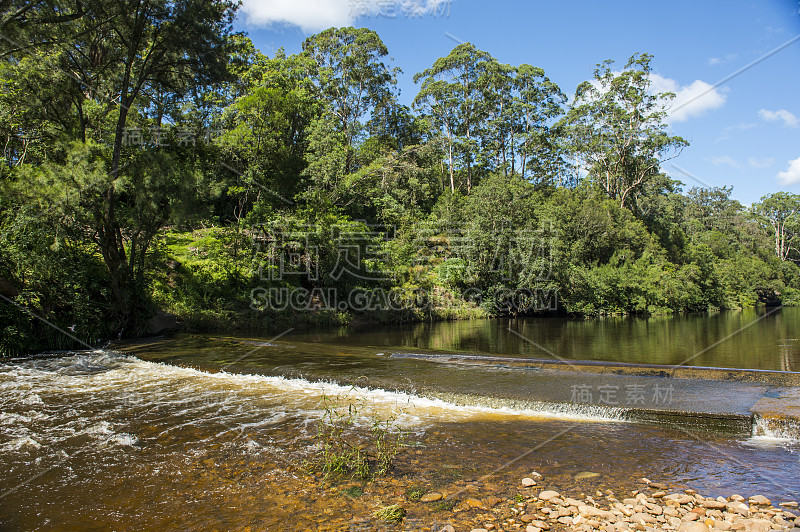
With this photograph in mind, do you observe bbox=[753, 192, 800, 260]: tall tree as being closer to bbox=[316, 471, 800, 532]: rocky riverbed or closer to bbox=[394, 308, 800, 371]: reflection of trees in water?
bbox=[394, 308, 800, 371]: reflection of trees in water

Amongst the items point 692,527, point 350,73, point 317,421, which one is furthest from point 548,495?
point 350,73

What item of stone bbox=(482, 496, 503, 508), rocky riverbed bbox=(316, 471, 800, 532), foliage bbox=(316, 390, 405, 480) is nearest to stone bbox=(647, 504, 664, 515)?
rocky riverbed bbox=(316, 471, 800, 532)

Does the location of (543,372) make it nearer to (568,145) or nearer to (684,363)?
(684,363)

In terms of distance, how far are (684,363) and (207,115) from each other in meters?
31.0

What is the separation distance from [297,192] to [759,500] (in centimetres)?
2674

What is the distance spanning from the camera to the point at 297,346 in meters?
14.2

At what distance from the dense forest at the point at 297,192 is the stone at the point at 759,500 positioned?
49.3 ft

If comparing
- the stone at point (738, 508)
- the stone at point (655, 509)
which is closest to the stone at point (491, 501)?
the stone at point (655, 509)

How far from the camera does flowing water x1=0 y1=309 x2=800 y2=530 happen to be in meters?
4.60

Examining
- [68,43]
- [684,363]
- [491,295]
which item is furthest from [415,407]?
[491,295]

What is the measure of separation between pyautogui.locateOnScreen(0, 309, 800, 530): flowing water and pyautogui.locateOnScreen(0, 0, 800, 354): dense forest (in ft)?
14.1

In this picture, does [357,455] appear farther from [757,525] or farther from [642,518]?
[757,525]

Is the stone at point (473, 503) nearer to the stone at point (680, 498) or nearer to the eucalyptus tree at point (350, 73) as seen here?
the stone at point (680, 498)

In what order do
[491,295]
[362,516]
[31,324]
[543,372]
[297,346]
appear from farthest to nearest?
→ [491,295] < [297,346] < [31,324] < [543,372] < [362,516]
